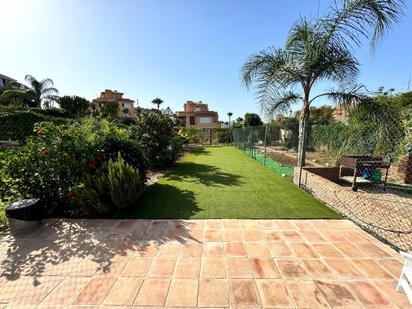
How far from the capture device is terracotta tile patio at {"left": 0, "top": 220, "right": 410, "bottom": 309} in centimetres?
192

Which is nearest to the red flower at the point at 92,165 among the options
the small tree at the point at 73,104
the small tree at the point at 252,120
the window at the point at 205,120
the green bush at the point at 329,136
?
the green bush at the point at 329,136

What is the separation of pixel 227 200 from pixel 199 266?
7.39ft

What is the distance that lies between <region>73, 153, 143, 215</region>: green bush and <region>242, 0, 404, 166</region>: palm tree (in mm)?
4485

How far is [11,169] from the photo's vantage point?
137 inches

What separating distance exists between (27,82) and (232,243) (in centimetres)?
3344

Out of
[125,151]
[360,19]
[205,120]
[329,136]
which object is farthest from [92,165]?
[205,120]

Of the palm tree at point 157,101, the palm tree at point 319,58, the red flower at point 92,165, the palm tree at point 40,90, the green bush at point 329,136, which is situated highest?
the palm tree at point 157,101

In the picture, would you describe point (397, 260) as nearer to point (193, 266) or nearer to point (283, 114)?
point (193, 266)

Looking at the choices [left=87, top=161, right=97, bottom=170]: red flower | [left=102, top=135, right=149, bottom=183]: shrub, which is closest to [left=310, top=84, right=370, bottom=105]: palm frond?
[left=102, top=135, right=149, bottom=183]: shrub

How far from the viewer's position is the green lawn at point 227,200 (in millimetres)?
3842

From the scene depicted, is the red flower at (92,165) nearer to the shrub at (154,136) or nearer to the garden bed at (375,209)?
the shrub at (154,136)

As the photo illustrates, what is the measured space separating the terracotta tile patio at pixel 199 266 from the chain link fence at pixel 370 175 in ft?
2.40

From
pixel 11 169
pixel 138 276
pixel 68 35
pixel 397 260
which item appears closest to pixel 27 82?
pixel 68 35

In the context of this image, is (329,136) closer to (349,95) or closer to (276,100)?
(276,100)
